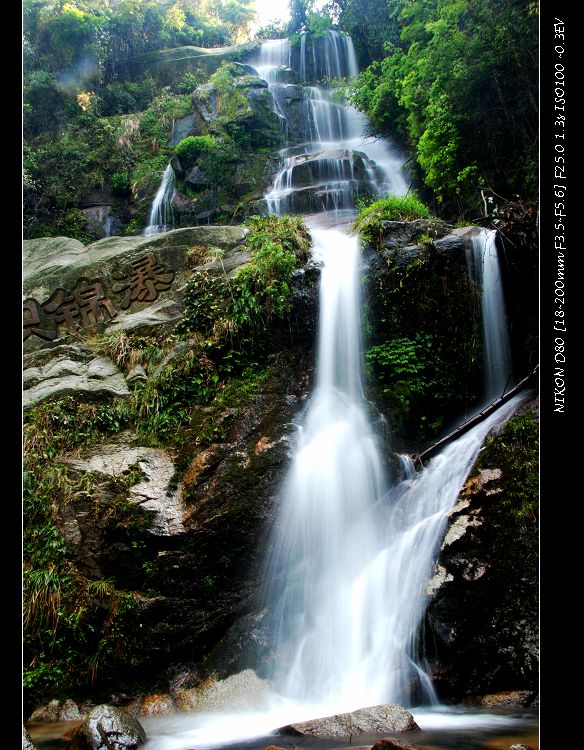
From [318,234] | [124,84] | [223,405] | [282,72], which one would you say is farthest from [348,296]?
[124,84]

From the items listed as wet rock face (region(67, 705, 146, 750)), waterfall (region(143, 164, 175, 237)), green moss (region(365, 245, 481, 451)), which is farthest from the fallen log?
waterfall (region(143, 164, 175, 237))

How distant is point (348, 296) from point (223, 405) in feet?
8.51

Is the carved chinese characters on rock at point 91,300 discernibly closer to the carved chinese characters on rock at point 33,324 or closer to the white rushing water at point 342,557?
the carved chinese characters on rock at point 33,324

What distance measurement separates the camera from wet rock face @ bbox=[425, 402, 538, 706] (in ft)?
15.9

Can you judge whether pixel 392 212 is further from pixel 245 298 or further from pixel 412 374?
pixel 245 298

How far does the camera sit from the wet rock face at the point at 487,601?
4832 mm

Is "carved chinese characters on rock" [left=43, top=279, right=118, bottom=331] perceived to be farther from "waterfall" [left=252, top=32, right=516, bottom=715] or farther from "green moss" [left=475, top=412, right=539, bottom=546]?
"green moss" [left=475, top=412, right=539, bottom=546]

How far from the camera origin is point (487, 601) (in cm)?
502

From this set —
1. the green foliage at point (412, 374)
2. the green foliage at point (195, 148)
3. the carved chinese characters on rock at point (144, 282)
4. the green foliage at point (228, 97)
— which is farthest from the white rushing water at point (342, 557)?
the green foliage at point (228, 97)

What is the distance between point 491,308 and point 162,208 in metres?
10.2

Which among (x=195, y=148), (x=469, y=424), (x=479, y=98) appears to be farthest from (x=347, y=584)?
(x=195, y=148)

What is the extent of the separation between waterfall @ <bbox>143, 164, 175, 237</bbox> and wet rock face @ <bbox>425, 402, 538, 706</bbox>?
1160 cm
